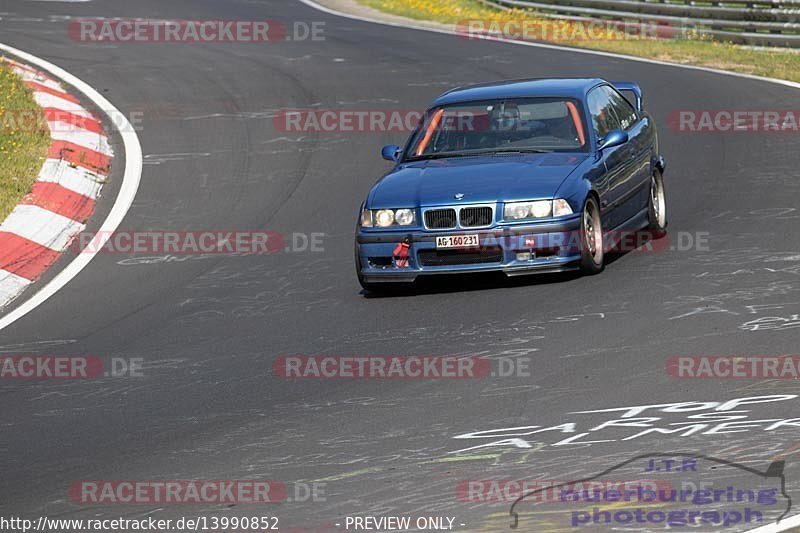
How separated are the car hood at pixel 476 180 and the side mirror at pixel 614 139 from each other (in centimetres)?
23

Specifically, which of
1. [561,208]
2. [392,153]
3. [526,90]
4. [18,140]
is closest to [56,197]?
[18,140]

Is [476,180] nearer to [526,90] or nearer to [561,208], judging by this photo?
[561,208]

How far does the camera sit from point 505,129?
38.1 ft

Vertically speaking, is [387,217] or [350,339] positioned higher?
[387,217]

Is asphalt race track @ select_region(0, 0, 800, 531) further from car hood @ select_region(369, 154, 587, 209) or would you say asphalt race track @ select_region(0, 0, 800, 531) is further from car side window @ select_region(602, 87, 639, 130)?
car side window @ select_region(602, 87, 639, 130)

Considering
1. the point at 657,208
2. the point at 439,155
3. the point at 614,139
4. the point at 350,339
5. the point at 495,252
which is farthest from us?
the point at 657,208

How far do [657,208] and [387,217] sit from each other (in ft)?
9.47

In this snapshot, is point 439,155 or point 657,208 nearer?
point 439,155

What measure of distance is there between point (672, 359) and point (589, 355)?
1.65 feet

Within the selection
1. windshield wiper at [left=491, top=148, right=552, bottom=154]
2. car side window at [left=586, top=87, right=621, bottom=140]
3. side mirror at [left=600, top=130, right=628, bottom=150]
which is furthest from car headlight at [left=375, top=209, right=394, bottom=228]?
car side window at [left=586, top=87, right=621, bottom=140]

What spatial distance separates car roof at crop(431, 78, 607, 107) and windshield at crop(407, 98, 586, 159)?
0.08m

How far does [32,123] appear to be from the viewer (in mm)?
16516

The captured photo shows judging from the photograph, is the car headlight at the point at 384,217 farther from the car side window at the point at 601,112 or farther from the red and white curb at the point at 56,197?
the red and white curb at the point at 56,197

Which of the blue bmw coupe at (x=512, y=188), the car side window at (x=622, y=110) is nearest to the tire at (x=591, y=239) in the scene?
the blue bmw coupe at (x=512, y=188)
